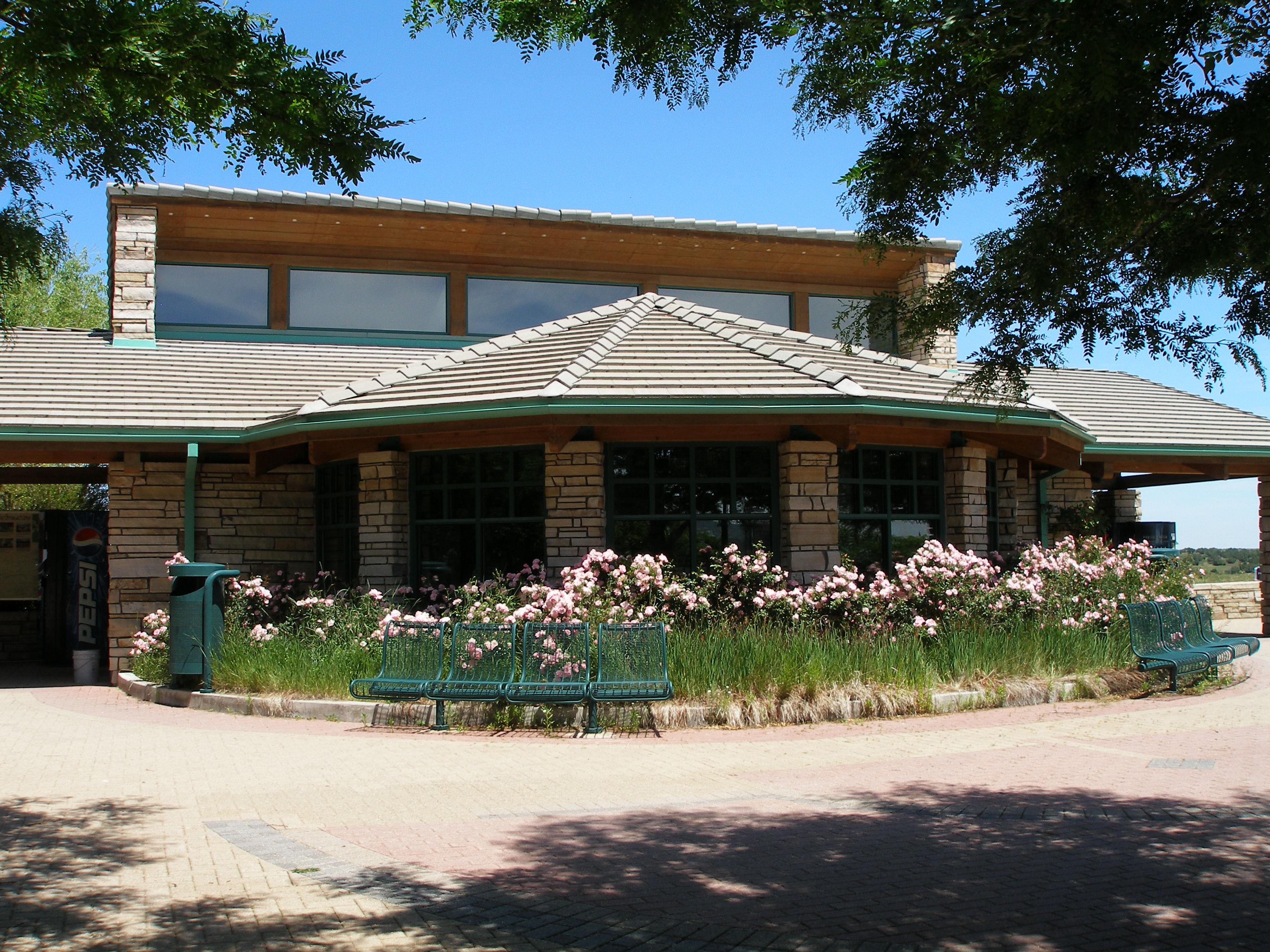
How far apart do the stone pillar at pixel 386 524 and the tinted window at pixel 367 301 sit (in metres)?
5.12

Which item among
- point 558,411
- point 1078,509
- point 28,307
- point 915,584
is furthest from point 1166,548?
point 28,307

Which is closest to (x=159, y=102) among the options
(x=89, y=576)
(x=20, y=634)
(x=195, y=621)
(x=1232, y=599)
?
(x=195, y=621)

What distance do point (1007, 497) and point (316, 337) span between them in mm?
10836

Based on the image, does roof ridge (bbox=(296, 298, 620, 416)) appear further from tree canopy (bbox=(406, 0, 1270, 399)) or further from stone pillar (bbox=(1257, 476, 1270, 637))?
stone pillar (bbox=(1257, 476, 1270, 637))

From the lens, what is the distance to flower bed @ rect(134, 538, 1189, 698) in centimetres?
1021

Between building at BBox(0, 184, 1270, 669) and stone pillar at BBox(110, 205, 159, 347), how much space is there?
44 millimetres

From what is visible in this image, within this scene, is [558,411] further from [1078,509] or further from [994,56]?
[1078,509]

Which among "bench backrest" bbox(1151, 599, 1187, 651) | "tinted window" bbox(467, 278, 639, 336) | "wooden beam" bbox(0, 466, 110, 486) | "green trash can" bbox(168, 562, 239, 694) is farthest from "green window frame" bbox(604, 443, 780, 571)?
"wooden beam" bbox(0, 466, 110, 486)

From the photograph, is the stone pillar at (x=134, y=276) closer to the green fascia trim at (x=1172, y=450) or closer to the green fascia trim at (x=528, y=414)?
the green fascia trim at (x=528, y=414)

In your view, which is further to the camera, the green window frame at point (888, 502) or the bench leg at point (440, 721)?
the green window frame at point (888, 502)

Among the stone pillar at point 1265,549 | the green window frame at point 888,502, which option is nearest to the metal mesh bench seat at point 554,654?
the green window frame at point 888,502

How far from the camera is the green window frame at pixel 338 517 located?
14.0m

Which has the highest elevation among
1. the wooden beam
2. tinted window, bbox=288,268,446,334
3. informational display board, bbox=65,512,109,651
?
tinted window, bbox=288,268,446,334

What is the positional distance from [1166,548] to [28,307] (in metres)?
27.6
